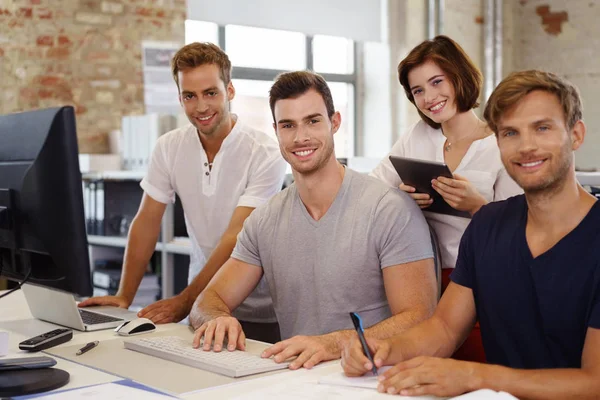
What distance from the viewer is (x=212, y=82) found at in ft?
7.91

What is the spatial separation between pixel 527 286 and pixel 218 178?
1232 millimetres

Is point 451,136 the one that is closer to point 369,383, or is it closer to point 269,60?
point 369,383

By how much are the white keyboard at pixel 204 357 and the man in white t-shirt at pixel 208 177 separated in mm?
562

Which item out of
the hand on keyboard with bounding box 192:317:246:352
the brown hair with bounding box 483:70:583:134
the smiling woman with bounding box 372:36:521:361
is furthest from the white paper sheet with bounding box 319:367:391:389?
the smiling woman with bounding box 372:36:521:361

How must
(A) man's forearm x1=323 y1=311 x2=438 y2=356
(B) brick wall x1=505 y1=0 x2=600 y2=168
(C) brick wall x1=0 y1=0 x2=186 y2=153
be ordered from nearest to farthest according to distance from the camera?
(A) man's forearm x1=323 y1=311 x2=438 y2=356
(C) brick wall x1=0 y1=0 x2=186 y2=153
(B) brick wall x1=505 y1=0 x2=600 y2=168

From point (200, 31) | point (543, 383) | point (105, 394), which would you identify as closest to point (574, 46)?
point (200, 31)

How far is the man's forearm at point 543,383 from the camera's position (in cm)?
132

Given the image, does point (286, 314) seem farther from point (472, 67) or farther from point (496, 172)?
point (472, 67)

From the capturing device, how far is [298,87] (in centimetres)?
199

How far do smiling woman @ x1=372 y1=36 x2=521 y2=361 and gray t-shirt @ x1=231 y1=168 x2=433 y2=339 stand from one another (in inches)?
6.2

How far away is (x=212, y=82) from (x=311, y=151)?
59 cm

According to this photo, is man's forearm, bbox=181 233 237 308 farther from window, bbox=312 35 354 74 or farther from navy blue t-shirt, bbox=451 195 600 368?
window, bbox=312 35 354 74

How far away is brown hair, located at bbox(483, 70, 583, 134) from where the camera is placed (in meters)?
1.53

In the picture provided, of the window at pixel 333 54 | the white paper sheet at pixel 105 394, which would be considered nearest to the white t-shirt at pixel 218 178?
the white paper sheet at pixel 105 394
